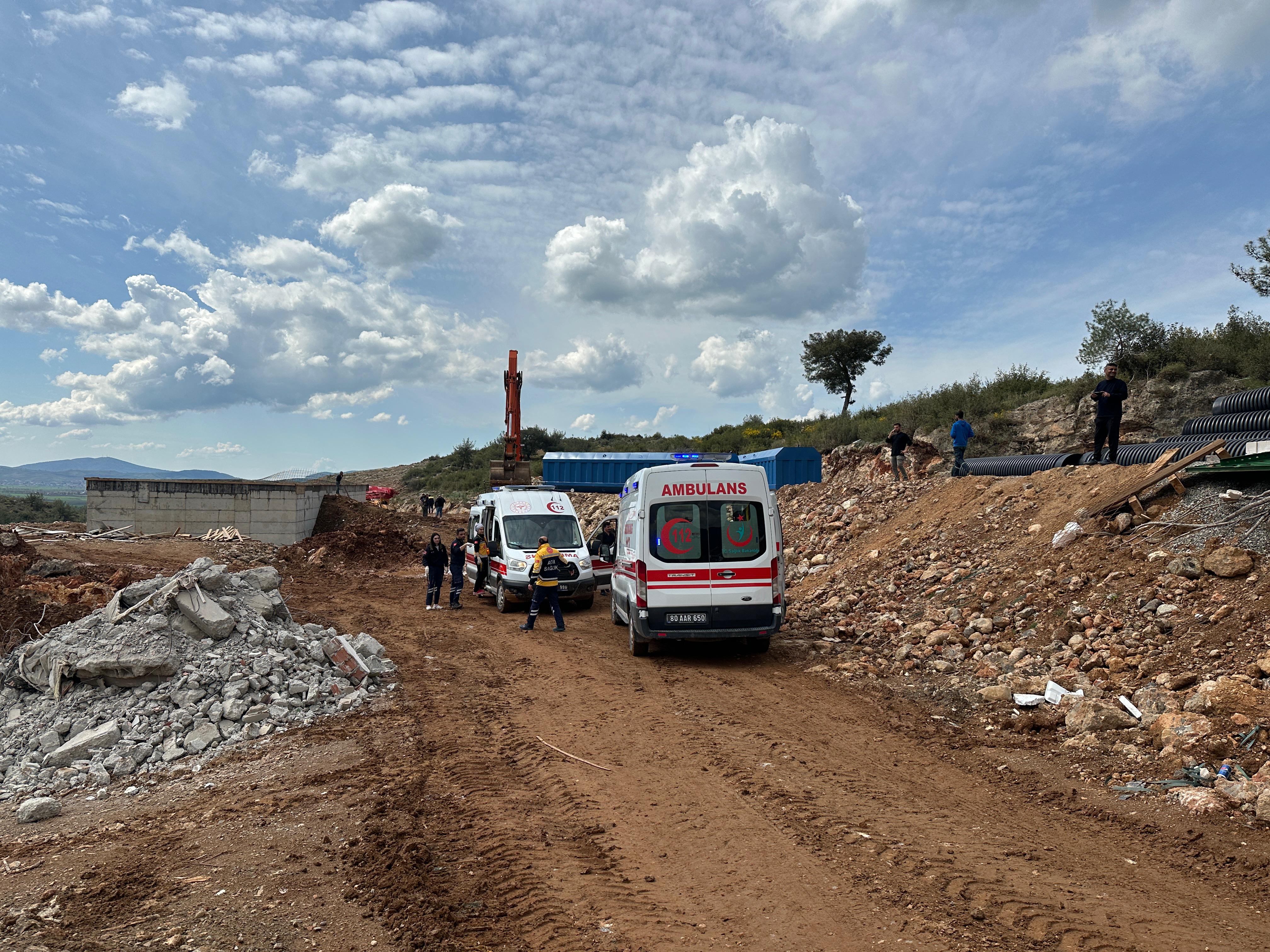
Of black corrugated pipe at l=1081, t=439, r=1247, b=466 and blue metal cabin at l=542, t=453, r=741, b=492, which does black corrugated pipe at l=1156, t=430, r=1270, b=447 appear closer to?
black corrugated pipe at l=1081, t=439, r=1247, b=466

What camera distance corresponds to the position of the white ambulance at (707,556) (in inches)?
402

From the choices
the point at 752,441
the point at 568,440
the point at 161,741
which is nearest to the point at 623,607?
the point at 161,741

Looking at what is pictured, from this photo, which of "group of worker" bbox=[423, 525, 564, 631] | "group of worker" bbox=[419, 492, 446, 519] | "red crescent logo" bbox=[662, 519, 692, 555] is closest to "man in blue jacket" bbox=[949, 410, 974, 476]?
"red crescent logo" bbox=[662, 519, 692, 555]

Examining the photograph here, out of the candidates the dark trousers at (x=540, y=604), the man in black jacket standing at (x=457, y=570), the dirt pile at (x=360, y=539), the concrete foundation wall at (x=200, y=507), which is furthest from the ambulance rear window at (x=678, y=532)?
the concrete foundation wall at (x=200, y=507)

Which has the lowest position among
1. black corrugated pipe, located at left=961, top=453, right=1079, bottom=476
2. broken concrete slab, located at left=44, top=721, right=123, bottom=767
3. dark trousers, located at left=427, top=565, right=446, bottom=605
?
broken concrete slab, located at left=44, top=721, right=123, bottom=767

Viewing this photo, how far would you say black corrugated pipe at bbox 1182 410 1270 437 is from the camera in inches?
495

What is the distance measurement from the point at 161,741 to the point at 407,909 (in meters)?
4.33

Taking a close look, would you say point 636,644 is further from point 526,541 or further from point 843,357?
point 843,357

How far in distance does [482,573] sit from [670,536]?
7460mm

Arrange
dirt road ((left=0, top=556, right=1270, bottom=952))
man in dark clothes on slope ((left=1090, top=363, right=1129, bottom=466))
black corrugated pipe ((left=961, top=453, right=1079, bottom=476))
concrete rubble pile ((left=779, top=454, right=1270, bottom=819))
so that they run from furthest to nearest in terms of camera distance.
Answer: black corrugated pipe ((left=961, top=453, right=1079, bottom=476)), man in dark clothes on slope ((left=1090, top=363, right=1129, bottom=466)), concrete rubble pile ((left=779, top=454, right=1270, bottom=819)), dirt road ((left=0, top=556, right=1270, bottom=952))

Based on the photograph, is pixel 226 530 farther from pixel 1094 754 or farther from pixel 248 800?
pixel 1094 754

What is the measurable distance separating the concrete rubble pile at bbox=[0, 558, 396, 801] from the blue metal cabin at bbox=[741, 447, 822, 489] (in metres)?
17.2

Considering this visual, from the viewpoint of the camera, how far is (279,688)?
7.98 metres

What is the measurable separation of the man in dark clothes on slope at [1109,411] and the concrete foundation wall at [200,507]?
75.1 feet
